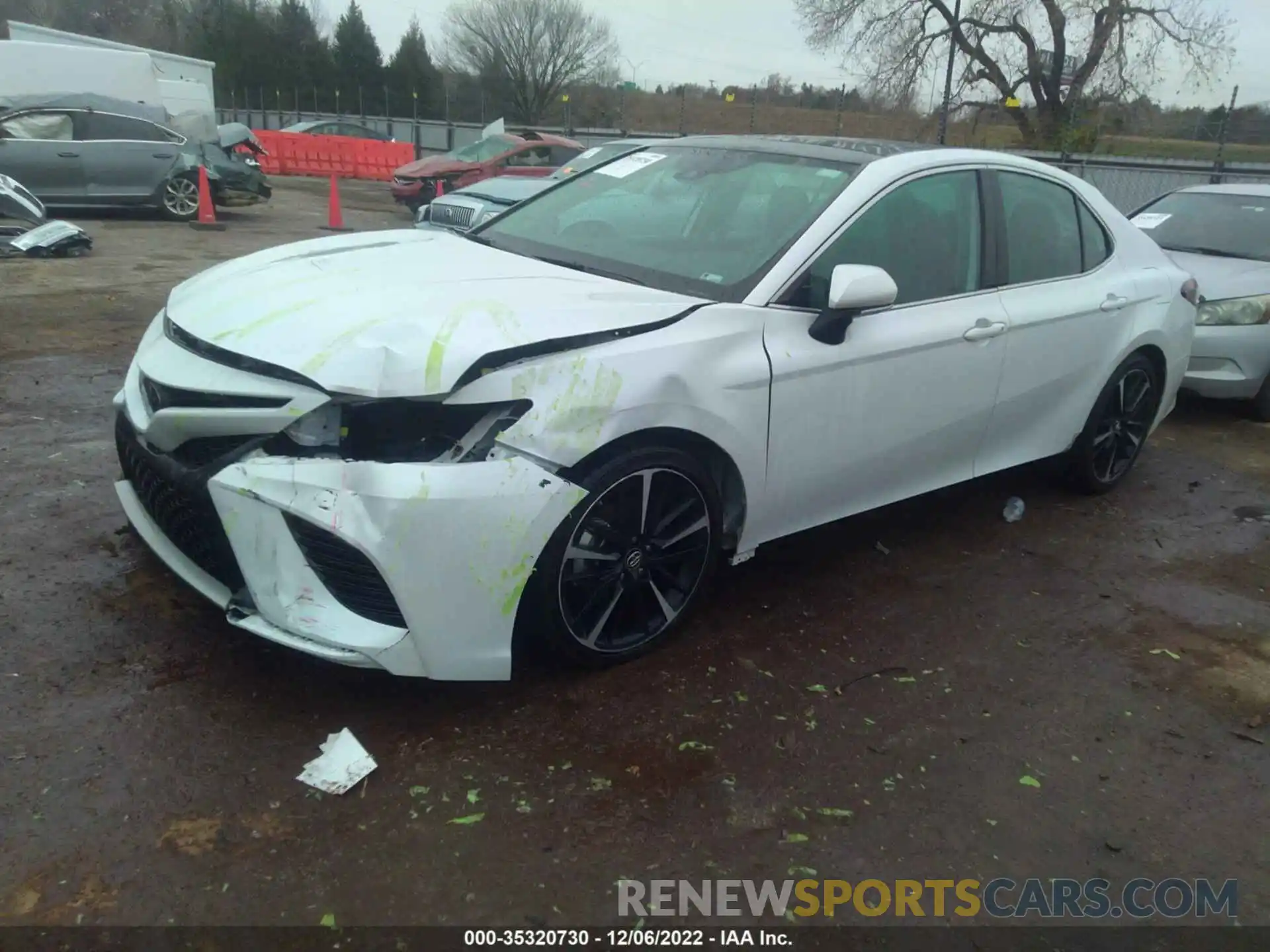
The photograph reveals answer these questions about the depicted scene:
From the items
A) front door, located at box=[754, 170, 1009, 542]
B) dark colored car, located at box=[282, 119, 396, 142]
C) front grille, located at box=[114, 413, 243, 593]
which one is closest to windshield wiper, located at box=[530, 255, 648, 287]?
front door, located at box=[754, 170, 1009, 542]

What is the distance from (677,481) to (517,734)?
35.4 inches

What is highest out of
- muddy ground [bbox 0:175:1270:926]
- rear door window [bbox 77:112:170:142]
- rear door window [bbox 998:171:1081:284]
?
rear door window [bbox 77:112:170:142]

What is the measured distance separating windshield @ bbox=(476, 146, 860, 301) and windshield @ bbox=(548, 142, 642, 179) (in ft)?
0.60

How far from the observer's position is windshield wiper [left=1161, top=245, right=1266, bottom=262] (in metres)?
7.04

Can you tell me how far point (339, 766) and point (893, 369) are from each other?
2265 millimetres

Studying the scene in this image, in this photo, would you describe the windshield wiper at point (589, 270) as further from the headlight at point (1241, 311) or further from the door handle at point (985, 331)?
the headlight at point (1241, 311)

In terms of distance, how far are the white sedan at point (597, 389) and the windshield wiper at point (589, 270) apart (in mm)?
22

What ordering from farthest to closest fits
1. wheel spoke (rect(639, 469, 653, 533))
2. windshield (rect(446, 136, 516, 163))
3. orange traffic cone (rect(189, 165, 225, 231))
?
windshield (rect(446, 136, 516, 163)), orange traffic cone (rect(189, 165, 225, 231)), wheel spoke (rect(639, 469, 653, 533))

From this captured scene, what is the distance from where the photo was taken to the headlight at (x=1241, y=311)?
6480 mm

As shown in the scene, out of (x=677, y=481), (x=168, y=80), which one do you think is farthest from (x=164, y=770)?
(x=168, y=80)

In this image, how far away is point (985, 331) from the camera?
12.5ft

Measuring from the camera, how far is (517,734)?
9.08ft

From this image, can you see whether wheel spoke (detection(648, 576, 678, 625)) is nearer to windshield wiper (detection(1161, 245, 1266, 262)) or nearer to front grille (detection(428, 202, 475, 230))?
windshield wiper (detection(1161, 245, 1266, 262))

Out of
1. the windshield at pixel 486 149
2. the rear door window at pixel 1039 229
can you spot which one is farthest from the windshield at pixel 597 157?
the windshield at pixel 486 149
